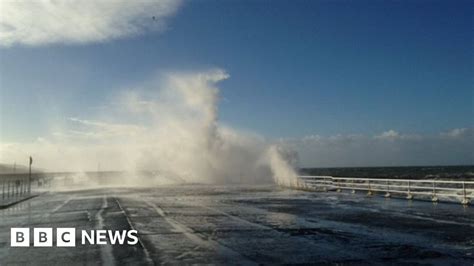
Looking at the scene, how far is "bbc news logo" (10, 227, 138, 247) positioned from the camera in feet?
42.4

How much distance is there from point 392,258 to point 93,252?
656 cm

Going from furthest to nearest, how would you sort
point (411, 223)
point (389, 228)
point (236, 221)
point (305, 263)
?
1. point (236, 221)
2. point (411, 223)
3. point (389, 228)
4. point (305, 263)

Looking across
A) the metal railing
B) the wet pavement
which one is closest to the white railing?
the wet pavement

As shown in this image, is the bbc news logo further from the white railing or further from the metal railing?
the metal railing

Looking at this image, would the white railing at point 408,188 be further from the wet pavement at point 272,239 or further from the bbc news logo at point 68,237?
the bbc news logo at point 68,237

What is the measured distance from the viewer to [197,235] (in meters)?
14.1

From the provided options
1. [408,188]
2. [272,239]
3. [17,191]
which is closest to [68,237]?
[272,239]

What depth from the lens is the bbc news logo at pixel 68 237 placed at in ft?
42.4

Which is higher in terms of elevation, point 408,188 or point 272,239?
point 408,188

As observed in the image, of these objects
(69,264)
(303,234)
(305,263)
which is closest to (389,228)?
(303,234)

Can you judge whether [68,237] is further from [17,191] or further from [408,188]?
[17,191]

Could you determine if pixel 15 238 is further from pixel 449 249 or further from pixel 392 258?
pixel 449 249

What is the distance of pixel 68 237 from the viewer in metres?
14.0

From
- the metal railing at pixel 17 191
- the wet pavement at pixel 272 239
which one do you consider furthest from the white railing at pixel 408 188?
the metal railing at pixel 17 191
